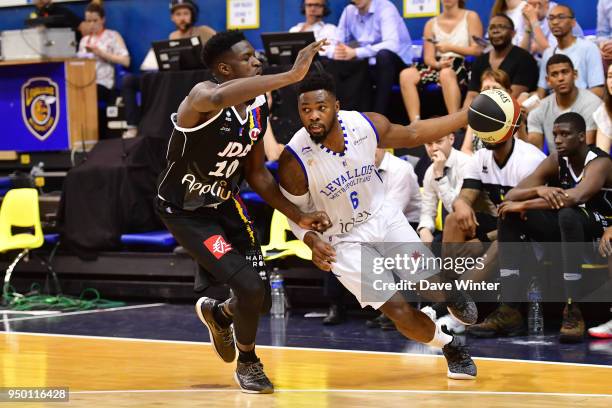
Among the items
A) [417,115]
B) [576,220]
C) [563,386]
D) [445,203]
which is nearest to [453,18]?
→ [417,115]

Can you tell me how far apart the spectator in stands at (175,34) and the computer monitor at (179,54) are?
0.27 m

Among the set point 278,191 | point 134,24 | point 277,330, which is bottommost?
point 277,330

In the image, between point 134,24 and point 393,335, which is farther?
point 134,24

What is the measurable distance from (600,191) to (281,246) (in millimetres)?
2932

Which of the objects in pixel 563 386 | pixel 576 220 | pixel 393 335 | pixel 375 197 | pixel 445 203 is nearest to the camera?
pixel 563 386

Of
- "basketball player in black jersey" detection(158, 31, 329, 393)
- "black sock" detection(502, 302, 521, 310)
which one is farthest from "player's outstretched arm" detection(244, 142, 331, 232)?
"black sock" detection(502, 302, 521, 310)

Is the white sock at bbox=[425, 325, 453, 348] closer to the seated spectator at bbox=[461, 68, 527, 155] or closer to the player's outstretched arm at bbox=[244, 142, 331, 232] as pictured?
the player's outstretched arm at bbox=[244, 142, 331, 232]

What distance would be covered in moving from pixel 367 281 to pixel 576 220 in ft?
7.19

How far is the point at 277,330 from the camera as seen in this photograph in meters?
8.16

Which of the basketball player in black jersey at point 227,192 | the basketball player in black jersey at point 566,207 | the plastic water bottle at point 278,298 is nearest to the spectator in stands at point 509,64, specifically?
the basketball player in black jersey at point 566,207

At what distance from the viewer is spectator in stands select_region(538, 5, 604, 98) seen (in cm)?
877

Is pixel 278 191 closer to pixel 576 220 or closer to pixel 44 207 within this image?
pixel 576 220

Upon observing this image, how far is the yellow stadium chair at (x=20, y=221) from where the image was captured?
10242 millimetres

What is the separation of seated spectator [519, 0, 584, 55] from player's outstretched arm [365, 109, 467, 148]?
3.82 meters
